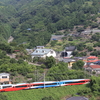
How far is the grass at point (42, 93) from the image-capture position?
17.4 metres

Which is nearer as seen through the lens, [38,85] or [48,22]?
[38,85]

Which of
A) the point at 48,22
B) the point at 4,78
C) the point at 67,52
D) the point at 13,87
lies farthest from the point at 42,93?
the point at 48,22

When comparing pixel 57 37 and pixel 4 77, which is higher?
pixel 57 37

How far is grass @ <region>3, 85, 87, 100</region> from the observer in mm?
17375

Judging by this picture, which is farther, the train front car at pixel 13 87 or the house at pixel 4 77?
the house at pixel 4 77

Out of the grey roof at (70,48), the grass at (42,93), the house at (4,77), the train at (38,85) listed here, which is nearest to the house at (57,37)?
the grey roof at (70,48)

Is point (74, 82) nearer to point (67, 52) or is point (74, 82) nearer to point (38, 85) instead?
point (38, 85)

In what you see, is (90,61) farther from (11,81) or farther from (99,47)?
(11,81)

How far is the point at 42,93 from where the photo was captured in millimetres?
18031

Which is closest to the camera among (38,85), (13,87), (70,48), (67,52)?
(13,87)

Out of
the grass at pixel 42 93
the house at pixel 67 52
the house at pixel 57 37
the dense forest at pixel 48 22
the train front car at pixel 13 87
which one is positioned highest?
the dense forest at pixel 48 22

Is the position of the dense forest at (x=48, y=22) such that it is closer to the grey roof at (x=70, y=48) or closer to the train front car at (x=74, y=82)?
the grey roof at (x=70, y=48)

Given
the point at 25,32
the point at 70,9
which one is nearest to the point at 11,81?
the point at 25,32

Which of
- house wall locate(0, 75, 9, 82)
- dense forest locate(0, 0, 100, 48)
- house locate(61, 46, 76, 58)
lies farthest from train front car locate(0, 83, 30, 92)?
dense forest locate(0, 0, 100, 48)
